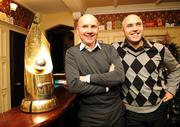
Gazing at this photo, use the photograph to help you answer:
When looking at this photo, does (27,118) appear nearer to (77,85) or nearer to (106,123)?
(77,85)

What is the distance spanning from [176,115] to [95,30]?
9.81ft

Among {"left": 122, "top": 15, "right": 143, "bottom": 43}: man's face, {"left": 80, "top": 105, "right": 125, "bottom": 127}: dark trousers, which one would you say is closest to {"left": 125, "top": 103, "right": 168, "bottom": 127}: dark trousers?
{"left": 80, "top": 105, "right": 125, "bottom": 127}: dark trousers

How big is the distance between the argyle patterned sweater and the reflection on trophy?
685mm

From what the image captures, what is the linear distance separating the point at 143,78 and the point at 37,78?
0.89 m

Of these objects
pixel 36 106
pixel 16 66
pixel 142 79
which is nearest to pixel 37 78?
pixel 36 106

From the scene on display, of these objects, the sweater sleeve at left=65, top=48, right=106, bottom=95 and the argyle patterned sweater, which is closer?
the sweater sleeve at left=65, top=48, right=106, bottom=95

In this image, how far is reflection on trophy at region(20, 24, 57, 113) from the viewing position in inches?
55.4

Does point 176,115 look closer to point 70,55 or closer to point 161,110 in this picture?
point 161,110

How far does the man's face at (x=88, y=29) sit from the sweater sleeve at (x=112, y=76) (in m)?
0.19

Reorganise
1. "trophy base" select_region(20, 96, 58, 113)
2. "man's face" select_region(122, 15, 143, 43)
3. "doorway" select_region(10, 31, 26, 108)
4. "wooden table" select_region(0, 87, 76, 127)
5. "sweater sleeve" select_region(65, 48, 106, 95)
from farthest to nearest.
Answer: "doorway" select_region(10, 31, 26, 108) < "man's face" select_region(122, 15, 143, 43) < "sweater sleeve" select_region(65, 48, 106, 95) < "trophy base" select_region(20, 96, 58, 113) < "wooden table" select_region(0, 87, 76, 127)

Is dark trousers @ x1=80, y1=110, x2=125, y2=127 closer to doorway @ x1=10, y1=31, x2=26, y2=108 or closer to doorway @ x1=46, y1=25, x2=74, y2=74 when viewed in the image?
doorway @ x1=10, y1=31, x2=26, y2=108

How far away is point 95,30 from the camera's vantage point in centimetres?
175

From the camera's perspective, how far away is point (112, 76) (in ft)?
5.38

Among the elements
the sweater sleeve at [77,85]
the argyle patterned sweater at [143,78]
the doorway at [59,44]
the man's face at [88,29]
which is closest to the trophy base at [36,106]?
the sweater sleeve at [77,85]
